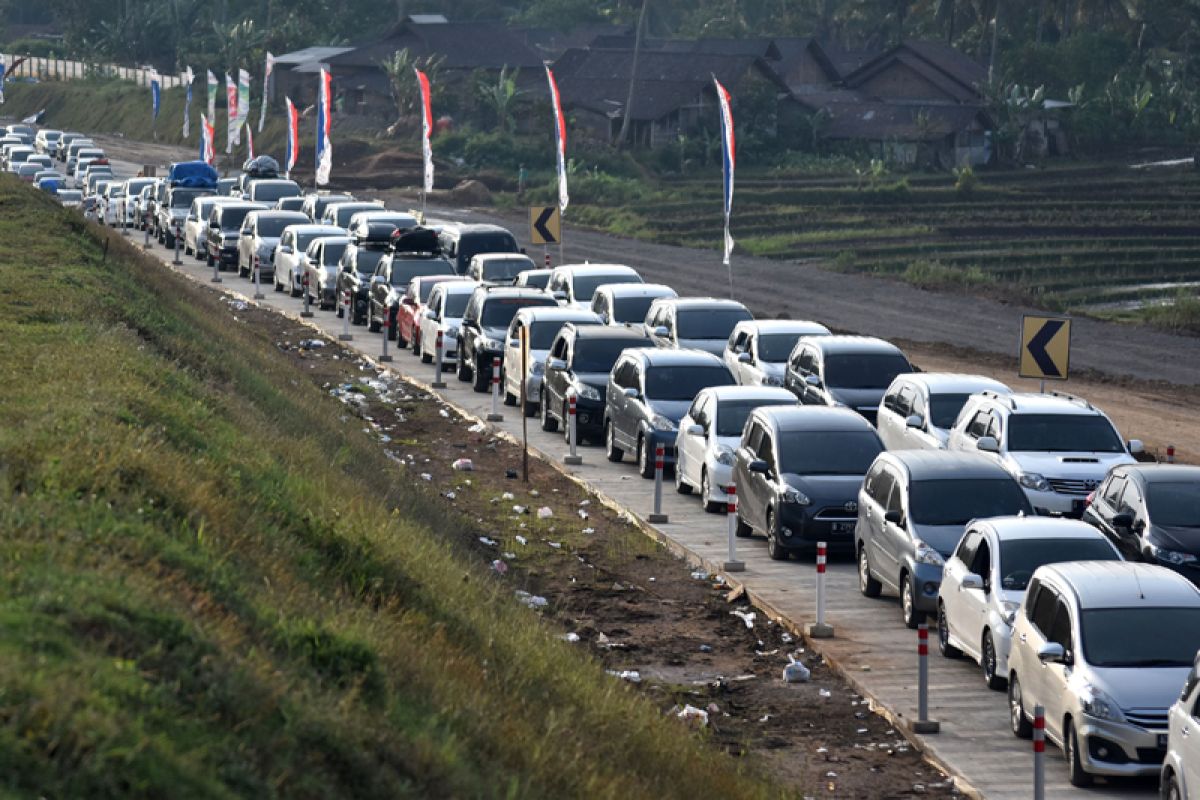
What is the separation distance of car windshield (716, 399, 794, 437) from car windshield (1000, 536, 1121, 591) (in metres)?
7.59

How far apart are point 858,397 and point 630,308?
28.4 ft

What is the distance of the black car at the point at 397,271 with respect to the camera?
40375 millimetres

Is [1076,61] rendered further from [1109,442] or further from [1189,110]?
[1109,442]

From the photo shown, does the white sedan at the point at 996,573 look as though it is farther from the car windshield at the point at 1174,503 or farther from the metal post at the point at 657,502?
the metal post at the point at 657,502

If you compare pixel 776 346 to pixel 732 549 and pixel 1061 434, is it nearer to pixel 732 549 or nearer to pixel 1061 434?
pixel 1061 434

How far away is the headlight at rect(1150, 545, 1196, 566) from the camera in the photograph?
18.6 m

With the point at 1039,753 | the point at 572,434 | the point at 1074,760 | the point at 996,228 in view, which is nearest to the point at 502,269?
the point at 572,434

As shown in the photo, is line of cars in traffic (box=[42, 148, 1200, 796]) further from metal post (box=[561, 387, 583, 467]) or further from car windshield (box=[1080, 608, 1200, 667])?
metal post (box=[561, 387, 583, 467])

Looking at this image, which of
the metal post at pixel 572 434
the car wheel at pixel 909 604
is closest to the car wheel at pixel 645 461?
the metal post at pixel 572 434

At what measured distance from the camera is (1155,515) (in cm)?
1919

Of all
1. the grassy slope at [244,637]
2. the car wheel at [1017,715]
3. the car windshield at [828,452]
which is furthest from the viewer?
the car windshield at [828,452]

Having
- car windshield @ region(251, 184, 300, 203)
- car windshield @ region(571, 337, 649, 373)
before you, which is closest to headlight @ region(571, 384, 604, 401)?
car windshield @ region(571, 337, 649, 373)

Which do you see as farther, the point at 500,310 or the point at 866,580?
the point at 500,310

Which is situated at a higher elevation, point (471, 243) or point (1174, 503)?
point (1174, 503)
